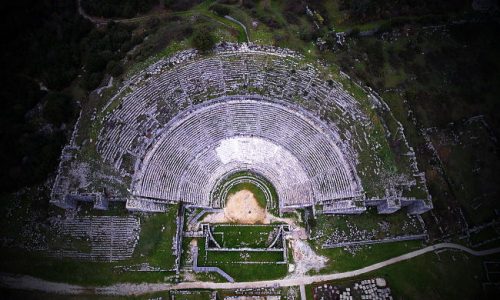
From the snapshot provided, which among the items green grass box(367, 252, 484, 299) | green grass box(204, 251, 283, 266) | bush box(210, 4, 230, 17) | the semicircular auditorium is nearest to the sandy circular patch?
the semicircular auditorium

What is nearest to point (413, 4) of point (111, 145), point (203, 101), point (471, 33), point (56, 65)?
point (471, 33)

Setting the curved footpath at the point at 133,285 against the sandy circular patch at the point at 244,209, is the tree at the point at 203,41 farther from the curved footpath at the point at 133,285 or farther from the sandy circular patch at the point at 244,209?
the curved footpath at the point at 133,285

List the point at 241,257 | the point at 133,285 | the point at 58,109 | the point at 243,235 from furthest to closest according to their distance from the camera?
the point at 58,109
the point at 243,235
the point at 241,257
the point at 133,285

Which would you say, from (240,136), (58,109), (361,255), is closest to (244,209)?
(240,136)

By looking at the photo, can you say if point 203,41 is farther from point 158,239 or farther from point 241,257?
point 241,257

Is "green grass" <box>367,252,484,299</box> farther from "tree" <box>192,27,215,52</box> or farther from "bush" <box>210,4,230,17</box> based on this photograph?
"bush" <box>210,4,230,17</box>

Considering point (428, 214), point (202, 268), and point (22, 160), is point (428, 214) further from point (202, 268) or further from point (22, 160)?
point (22, 160)
